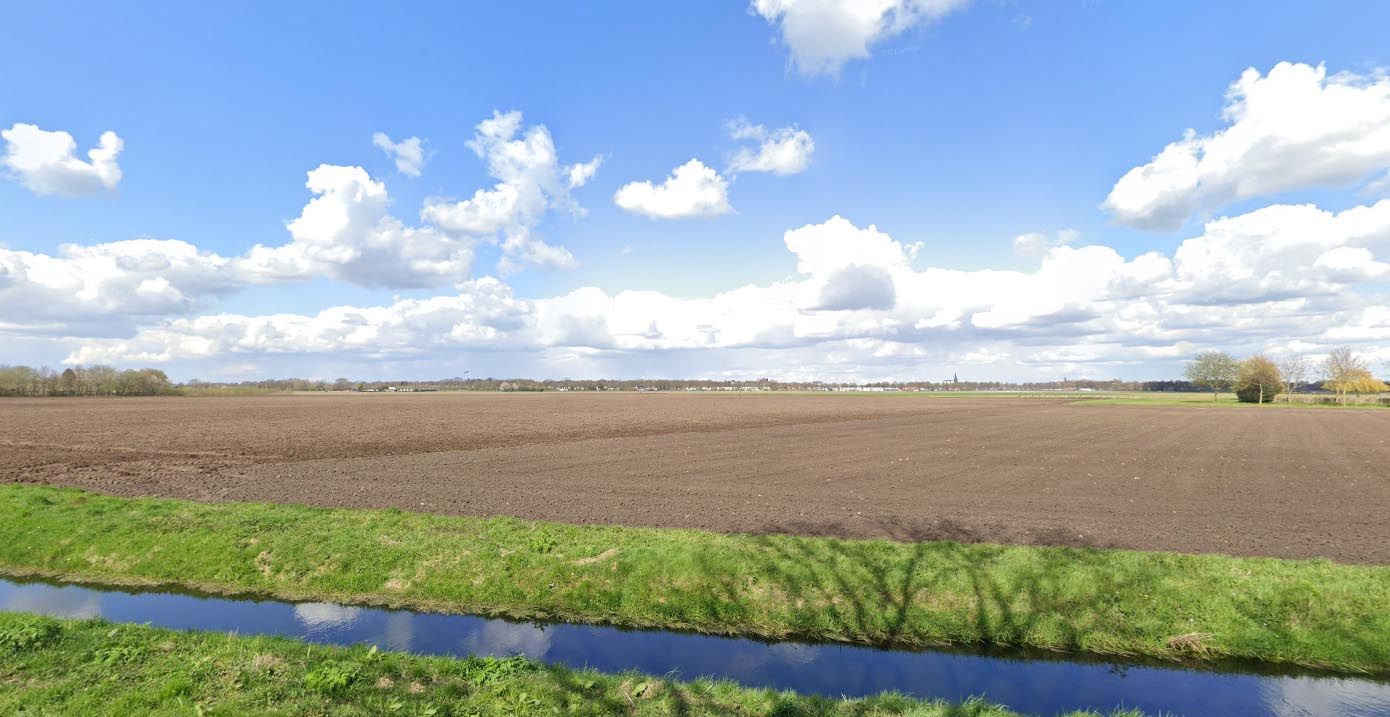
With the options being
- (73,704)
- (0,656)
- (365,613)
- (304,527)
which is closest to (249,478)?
(304,527)

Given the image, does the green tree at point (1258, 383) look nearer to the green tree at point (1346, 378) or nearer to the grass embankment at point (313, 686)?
the green tree at point (1346, 378)

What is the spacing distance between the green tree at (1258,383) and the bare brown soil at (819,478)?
305 feet

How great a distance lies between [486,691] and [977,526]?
A: 15.0m

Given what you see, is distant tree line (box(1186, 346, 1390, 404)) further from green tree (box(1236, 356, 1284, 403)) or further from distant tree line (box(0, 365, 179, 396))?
distant tree line (box(0, 365, 179, 396))

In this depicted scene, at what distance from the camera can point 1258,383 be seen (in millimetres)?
127250

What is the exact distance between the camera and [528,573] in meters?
14.9

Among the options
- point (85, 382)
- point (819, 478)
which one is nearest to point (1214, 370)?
point (819, 478)

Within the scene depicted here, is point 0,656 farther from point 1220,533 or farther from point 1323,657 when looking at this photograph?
point 1220,533

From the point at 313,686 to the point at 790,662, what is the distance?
7638 millimetres

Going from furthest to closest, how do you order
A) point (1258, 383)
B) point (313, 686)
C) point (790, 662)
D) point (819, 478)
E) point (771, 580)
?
1. point (1258, 383)
2. point (819, 478)
3. point (771, 580)
4. point (790, 662)
5. point (313, 686)

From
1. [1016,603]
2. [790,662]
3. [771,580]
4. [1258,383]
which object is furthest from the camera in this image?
[1258,383]

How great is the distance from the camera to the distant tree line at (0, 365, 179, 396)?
140 metres

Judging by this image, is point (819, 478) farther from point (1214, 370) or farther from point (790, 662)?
point (1214, 370)

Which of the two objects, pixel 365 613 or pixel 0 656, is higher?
pixel 0 656
